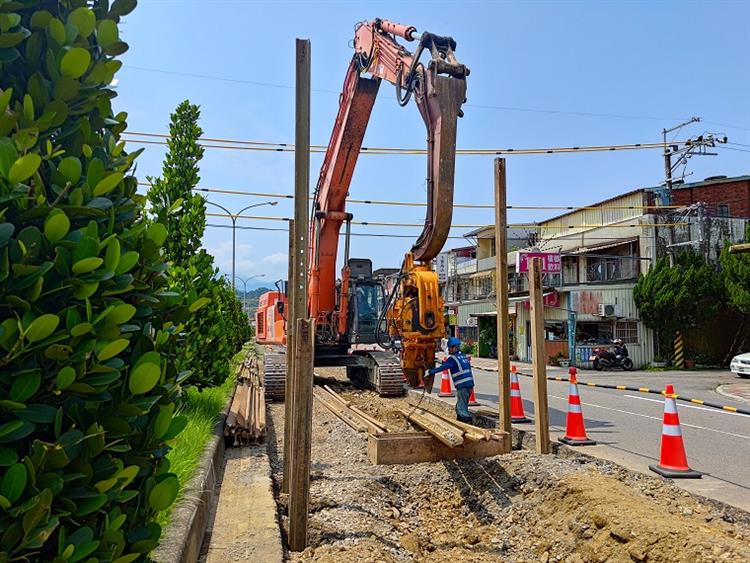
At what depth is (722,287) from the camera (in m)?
26.8

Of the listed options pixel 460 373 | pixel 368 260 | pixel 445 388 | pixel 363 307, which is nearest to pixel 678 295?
pixel 445 388

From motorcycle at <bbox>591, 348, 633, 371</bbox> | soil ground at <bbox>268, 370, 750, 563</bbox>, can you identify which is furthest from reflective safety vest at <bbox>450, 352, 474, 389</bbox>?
motorcycle at <bbox>591, 348, 633, 371</bbox>

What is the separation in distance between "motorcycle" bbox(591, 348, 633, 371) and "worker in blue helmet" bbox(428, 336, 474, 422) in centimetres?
2005

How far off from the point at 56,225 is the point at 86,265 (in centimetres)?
14

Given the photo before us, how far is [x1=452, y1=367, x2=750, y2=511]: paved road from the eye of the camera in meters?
6.23

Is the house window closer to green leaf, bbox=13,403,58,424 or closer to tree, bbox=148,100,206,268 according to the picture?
tree, bbox=148,100,206,268

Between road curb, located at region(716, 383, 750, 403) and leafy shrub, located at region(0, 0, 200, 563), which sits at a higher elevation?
leafy shrub, located at region(0, 0, 200, 563)

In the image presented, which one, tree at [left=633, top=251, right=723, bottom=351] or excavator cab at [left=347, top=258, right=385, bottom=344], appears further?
tree at [left=633, top=251, right=723, bottom=351]

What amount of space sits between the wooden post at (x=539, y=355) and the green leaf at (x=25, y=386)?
5670 mm

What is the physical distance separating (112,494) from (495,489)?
5.00 meters

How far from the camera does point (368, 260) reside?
14516 mm

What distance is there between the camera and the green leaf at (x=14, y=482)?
150 centimetres

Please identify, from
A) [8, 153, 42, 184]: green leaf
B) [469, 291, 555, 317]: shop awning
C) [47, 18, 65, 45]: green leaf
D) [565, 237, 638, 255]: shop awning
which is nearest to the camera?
[8, 153, 42, 184]: green leaf

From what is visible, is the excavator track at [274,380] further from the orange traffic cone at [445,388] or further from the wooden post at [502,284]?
the wooden post at [502,284]
